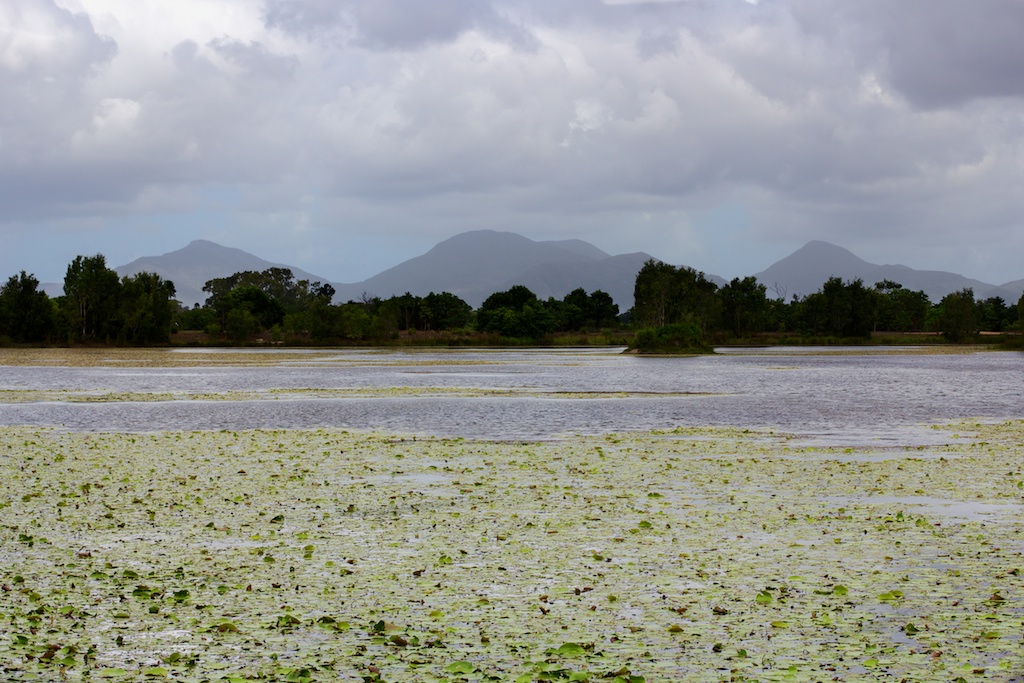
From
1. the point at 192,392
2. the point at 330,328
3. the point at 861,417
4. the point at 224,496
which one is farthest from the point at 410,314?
the point at 224,496

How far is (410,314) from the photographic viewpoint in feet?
639

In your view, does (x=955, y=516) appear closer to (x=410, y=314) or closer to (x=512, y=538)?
(x=512, y=538)

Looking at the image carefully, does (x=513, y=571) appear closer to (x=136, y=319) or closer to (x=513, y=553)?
(x=513, y=553)

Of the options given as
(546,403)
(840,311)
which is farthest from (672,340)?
(546,403)

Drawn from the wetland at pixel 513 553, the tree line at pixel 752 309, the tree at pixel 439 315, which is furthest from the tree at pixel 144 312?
the wetland at pixel 513 553

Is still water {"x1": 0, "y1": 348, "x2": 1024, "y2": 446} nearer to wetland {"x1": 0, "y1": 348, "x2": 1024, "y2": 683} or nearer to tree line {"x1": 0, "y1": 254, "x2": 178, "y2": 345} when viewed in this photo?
wetland {"x1": 0, "y1": 348, "x2": 1024, "y2": 683}

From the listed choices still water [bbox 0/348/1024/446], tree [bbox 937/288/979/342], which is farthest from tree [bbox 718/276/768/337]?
still water [bbox 0/348/1024/446]

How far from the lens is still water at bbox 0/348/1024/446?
107 feet

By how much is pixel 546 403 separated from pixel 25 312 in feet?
421

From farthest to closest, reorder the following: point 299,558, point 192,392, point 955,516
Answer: point 192,392, point 955,516, point 299,558

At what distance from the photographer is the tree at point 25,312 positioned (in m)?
144

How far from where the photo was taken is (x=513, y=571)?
12125mm

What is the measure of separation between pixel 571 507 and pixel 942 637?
26.4 ft

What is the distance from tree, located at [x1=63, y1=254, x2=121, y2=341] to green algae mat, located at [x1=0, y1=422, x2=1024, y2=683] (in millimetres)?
131866
